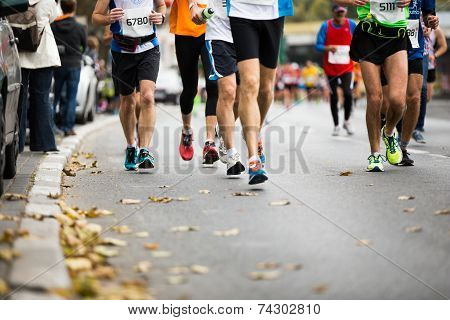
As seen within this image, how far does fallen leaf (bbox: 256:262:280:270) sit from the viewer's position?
526 cm

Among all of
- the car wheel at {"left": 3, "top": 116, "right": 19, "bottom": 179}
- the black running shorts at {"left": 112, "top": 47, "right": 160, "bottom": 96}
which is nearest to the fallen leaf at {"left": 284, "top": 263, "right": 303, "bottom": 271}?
the car wheel at {"left": 3, "top": 116, "right": 19, "bottom": 179}

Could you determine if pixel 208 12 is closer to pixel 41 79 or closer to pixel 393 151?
pixel 393 151

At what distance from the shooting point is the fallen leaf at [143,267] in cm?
523

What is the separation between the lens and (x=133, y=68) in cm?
1038

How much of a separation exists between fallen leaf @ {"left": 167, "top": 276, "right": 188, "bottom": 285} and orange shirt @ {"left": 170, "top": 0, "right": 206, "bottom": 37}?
5.69m

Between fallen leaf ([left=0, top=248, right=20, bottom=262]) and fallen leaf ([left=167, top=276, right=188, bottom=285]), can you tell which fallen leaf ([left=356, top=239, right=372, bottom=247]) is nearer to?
fallen leaf ([left=167, top=276, right=188, bottom=285])

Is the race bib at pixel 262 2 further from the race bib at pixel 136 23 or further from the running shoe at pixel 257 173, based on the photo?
the race bib at pixel 136 23

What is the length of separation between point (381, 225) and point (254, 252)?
3.80 feet

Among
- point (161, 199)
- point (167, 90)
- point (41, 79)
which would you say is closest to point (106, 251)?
point (161, 199)

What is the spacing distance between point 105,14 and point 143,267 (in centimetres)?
544
